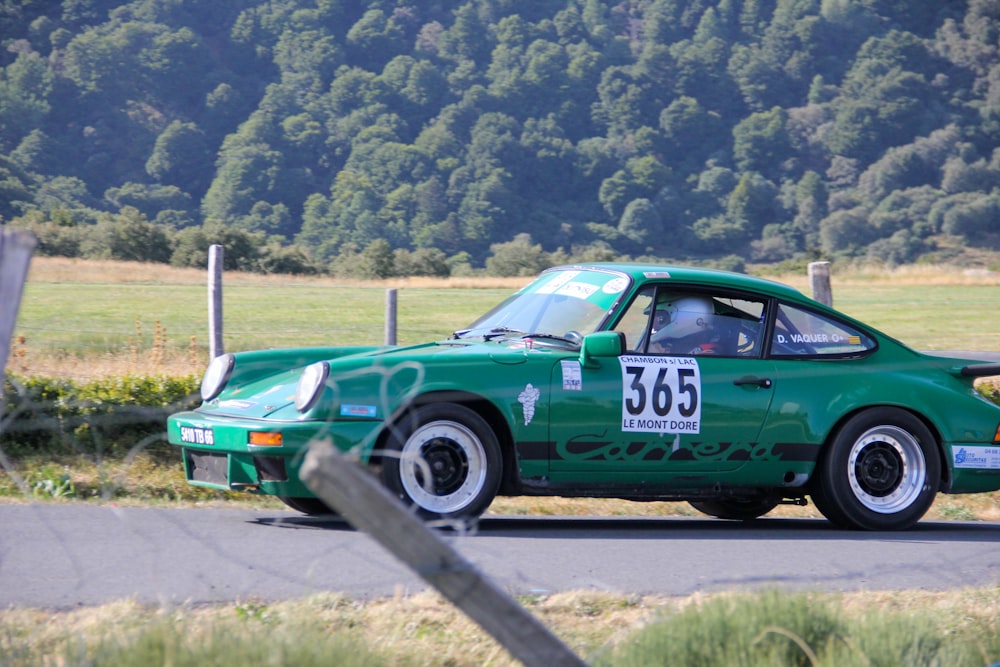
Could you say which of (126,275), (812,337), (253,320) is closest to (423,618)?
(812,337)

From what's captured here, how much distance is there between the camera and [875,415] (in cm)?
759

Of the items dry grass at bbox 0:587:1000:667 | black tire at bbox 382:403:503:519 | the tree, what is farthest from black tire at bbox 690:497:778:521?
the tree

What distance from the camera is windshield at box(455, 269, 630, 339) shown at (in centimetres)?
739

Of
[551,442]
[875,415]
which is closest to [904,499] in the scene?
[875,415]

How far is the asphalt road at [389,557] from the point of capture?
211 inches

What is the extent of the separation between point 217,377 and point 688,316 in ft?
9.07

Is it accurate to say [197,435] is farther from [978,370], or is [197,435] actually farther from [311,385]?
[978,370]

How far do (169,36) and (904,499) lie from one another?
367 feet

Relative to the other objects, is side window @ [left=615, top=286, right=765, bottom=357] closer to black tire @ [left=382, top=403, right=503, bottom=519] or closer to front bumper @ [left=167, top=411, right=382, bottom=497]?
black tire @ [left=382, top=403, right=503, bottom=519]

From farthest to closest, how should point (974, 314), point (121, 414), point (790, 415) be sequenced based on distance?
point (974, 314) < point (121, 414) < point (790, 415)

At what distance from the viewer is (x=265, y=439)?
21.4ft

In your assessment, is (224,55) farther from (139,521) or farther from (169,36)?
(139,521)

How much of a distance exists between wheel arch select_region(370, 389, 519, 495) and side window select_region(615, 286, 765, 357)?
0.92 meters

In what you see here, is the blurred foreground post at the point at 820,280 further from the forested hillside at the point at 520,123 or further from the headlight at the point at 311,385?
the forested hillside at the point at 520,123
